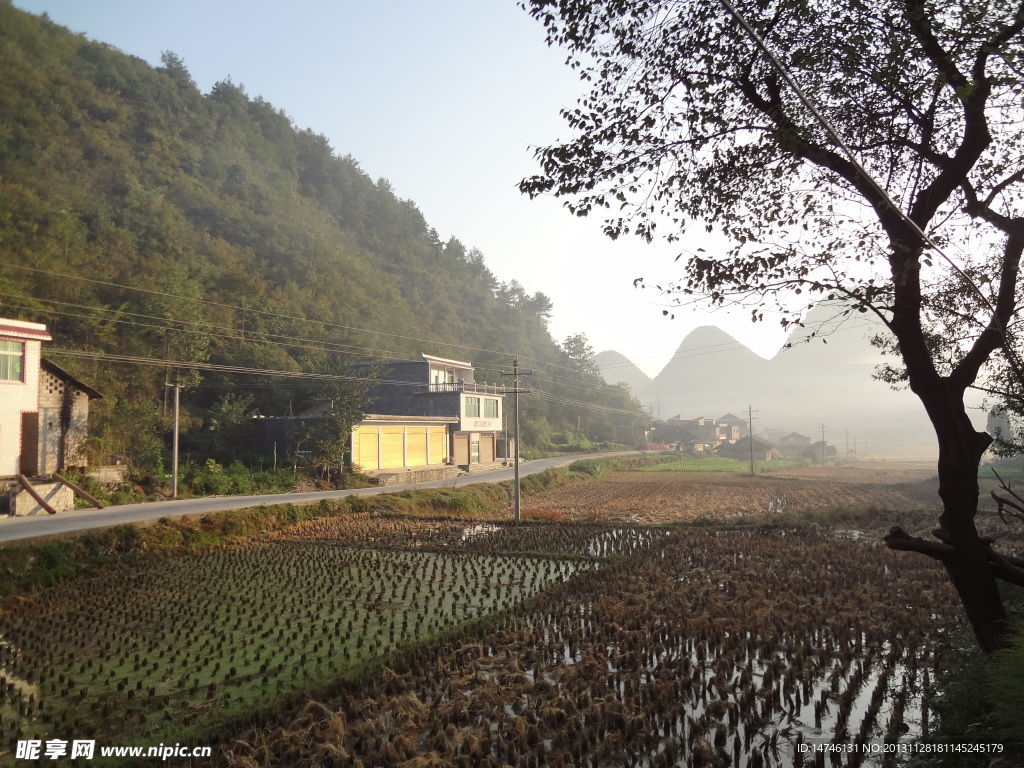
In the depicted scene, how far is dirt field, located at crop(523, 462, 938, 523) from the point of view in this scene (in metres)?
26.0

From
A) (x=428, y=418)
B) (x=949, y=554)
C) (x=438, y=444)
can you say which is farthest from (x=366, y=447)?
(x=949, y=554)

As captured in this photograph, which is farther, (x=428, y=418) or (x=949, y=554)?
(x=428, y=418)

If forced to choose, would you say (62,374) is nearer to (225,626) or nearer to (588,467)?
(225,626)

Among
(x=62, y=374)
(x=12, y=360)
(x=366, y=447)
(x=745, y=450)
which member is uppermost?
(x=12, y=360)

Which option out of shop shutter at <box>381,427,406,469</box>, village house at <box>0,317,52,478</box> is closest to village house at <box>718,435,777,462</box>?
shop shutter at <box>381,427,406,469</box>

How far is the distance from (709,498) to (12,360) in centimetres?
2706

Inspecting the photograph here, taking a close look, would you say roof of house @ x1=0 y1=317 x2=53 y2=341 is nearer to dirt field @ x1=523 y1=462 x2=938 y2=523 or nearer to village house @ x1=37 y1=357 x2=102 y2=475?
village house @ x1=37 y1=357 x2=102 y2=475

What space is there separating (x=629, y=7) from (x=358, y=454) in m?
27.3

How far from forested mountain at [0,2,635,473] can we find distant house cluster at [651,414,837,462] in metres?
7.76

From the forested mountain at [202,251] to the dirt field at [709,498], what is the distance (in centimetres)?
1500

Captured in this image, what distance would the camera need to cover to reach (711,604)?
10781 millimetres

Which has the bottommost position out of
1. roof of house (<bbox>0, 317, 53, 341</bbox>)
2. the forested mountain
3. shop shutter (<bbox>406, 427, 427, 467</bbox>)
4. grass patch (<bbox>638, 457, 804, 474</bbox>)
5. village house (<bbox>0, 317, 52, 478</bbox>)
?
grass patch (<bbox>638, 457, 804, 474</bbox>)

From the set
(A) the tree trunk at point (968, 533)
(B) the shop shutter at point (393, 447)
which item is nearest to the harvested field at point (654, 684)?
(A) the tree trunk at point (968, 533)

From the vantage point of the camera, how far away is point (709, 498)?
3134cm
